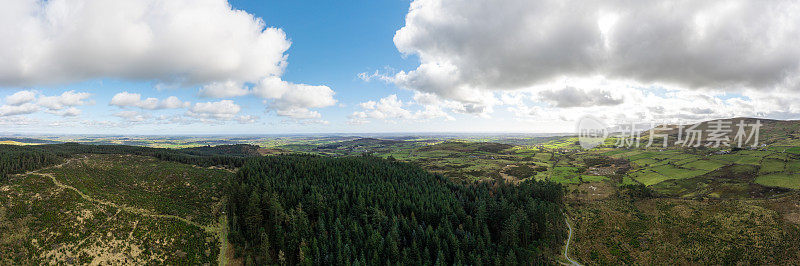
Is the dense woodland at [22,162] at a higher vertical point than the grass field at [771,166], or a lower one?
higher

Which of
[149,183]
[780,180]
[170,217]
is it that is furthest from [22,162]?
[780,180]

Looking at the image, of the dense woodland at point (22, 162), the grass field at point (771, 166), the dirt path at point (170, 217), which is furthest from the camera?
the grass field at point (771, 166)

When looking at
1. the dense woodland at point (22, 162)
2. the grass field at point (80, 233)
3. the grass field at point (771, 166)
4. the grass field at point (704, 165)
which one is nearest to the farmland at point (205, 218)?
the grass field at point (80, 233)

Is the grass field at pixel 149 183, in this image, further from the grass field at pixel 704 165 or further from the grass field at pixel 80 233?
the grass field at pixel 704 165

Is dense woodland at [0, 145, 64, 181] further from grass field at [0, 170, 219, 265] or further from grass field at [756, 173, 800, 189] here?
grass field at [756, 173, 800, 189]

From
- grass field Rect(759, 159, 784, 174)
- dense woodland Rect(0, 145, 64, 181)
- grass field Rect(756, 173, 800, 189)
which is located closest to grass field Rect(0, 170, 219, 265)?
dense woodland Rect(0, 145, 64, 181)

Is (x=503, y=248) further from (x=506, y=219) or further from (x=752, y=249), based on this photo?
(x=752, y=249)

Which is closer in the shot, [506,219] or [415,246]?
[415,246]

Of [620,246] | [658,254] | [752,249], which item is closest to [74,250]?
[620,246]
